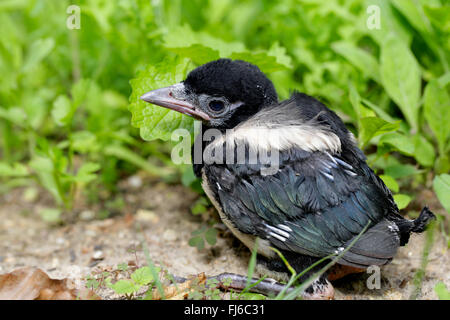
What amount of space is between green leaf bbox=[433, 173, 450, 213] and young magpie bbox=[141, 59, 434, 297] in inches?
9.3

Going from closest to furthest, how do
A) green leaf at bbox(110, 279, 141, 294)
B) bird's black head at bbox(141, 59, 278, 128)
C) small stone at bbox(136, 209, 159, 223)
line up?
green leaf at bbox(110, 279, 141, 294), bird's black head at bbox(141, 59, 278, 128), small stone at bbox(136, 209, 159, 223)

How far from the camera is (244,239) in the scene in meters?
2.63

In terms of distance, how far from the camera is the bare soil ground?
276 centimetres

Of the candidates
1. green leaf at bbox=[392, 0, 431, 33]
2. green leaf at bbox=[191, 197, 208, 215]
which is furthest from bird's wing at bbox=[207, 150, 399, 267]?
green leaf at bbox=[392, 0, 431, 33]

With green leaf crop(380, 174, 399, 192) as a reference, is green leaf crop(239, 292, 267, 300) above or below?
below

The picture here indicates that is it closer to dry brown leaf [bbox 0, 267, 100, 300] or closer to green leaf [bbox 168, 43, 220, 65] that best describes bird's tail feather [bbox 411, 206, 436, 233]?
green leaf [bbox 168, 43, 220, 65]

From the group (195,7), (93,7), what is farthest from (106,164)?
(195,7)

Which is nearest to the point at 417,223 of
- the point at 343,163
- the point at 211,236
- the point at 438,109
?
the point at 343,163

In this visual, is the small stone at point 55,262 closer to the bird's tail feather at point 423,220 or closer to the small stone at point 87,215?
the small stone at point 87,215

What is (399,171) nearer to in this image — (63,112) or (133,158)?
(133,158)

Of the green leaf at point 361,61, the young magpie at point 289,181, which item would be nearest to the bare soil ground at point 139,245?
the young magpie at point 289,181

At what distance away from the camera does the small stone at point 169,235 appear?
324cm
